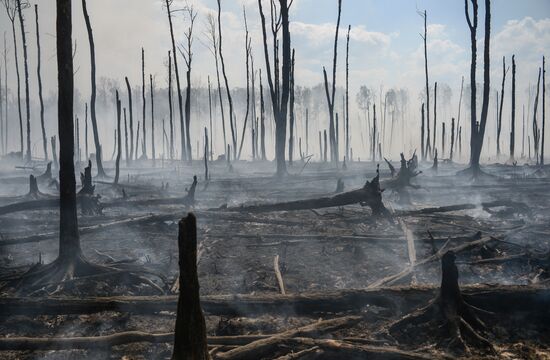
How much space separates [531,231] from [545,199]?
577cm

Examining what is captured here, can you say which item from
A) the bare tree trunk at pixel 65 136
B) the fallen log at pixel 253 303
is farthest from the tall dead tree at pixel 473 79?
the bare tree trunk at pixel 65 136

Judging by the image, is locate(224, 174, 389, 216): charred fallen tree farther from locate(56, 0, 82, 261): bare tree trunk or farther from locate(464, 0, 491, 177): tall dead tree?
locate(464, 0, 491, 177): tall dead tree

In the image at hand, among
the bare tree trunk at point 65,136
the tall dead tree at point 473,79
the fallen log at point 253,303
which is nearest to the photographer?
the fallen log at point 253,303

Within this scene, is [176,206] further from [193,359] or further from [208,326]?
[193,359]

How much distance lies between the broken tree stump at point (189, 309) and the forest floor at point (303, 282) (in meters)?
0.55

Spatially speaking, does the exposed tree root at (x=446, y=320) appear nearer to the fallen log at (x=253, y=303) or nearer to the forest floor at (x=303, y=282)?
the forest floor at (x=303, y=282)

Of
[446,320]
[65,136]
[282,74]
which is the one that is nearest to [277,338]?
[446,320]

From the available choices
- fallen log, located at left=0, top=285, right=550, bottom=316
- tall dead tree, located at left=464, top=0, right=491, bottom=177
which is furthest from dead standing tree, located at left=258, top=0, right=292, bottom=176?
fallen log, located at left=0, top=285, right=550, bottom=316

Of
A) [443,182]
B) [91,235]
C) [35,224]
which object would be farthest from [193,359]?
[443,182]

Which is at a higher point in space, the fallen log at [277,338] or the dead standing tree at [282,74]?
the dead standing tree at [282,74]

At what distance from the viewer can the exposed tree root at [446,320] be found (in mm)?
3508

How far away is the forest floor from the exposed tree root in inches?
2.7

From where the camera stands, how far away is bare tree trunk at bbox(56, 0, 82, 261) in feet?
17.7

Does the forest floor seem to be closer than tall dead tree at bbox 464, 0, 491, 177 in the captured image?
Yes
